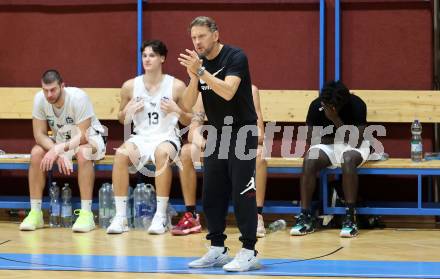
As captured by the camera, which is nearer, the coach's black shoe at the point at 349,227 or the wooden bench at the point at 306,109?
the coach's black shoe at the point at 349,227

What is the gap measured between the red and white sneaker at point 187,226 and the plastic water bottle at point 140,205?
0.45 m

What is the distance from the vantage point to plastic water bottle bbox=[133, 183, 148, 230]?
7309 mm

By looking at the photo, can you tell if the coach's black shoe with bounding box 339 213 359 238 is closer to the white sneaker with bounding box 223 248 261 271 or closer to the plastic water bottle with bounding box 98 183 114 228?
the white sneaker with bounding box 223 248 261 271

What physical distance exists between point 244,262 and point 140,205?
7.50 feet

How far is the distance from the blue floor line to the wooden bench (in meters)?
1.63

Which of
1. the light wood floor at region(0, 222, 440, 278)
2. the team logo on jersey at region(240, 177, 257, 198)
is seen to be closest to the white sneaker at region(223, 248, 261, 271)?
the team logo on jersey at region(240, 177, 257, 198)

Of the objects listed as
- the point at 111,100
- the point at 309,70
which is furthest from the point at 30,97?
the point at 309,70

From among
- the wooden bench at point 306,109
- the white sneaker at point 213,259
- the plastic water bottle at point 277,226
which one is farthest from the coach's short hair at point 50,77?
the white sneaker at point 213,259

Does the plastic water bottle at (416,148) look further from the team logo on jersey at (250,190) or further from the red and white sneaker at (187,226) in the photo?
the team logo on jersey at (250,190)

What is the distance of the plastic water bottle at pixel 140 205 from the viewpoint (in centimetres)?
731

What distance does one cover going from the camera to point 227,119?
5207mm

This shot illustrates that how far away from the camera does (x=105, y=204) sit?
7441 mm

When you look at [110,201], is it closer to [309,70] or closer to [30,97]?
[30,97]

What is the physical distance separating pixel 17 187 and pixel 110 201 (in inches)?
49.5
